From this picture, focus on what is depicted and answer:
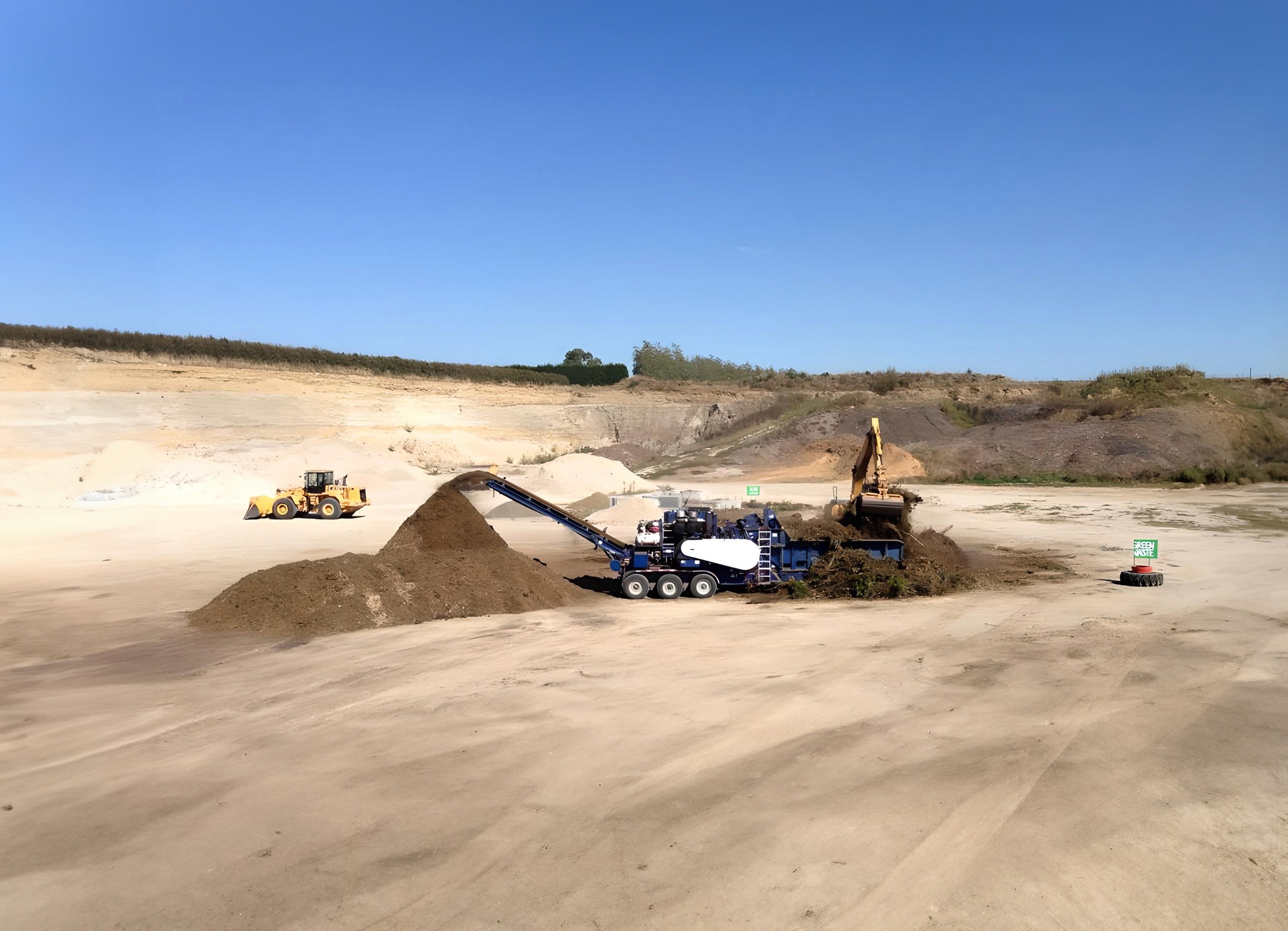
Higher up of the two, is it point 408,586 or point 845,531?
point 845,531

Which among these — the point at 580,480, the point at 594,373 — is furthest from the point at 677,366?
the point at 580,480

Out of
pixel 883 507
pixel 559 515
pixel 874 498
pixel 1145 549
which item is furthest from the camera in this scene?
pixel 874 498

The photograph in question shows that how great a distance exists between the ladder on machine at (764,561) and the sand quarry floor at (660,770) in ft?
5.96

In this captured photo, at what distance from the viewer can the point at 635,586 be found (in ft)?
55.8

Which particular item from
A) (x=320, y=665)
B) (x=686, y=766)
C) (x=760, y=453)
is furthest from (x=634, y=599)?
(x=760, y=453)

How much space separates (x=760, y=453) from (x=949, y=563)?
3422cm

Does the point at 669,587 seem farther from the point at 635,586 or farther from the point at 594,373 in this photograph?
the point at 594,373

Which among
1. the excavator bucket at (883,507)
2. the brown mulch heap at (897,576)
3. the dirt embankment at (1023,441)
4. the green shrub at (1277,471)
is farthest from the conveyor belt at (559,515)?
the green shrub at (1277,471)

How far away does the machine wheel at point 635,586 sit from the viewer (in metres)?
17.0

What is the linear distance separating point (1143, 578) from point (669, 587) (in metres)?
8.98

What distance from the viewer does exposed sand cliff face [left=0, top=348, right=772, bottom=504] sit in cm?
3556

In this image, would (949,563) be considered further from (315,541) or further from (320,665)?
(315,541)

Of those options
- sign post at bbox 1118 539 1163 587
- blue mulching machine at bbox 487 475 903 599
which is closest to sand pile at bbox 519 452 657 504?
blue mulching machine at bbox 487 475 903 599

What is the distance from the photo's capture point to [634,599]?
16984 mm
